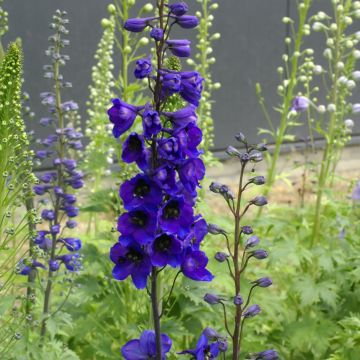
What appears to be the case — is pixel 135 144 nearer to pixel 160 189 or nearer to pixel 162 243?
pixel 160 189

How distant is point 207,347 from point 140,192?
1.99ft

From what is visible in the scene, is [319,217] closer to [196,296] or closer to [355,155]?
[196,296]

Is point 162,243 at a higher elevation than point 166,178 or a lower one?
lower

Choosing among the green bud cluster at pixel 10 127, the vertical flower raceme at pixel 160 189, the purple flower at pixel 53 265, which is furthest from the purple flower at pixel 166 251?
the purple flower at pixel 53 265

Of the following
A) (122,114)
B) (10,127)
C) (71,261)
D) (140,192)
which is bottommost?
(71,261)

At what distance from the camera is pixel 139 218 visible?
1920 mm

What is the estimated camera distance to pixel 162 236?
6.31ft

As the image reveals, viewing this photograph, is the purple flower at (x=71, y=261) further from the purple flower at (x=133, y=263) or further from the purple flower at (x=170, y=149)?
the purple flower at (x=170, y=149)

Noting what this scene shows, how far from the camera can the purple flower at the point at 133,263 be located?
1981 millimetres

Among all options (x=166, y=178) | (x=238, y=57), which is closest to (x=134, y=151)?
(x=166, y=178)

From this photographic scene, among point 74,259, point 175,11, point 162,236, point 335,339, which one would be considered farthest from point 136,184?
point 335,339

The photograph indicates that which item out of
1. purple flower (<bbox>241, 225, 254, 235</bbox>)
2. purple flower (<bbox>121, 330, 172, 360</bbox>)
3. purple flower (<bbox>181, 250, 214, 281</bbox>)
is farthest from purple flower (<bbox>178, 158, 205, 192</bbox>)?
purple flower (<bbox>121, 330, 172, 360</bbox>)

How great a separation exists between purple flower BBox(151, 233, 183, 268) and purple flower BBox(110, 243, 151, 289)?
6cm

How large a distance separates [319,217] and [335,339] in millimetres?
1122
